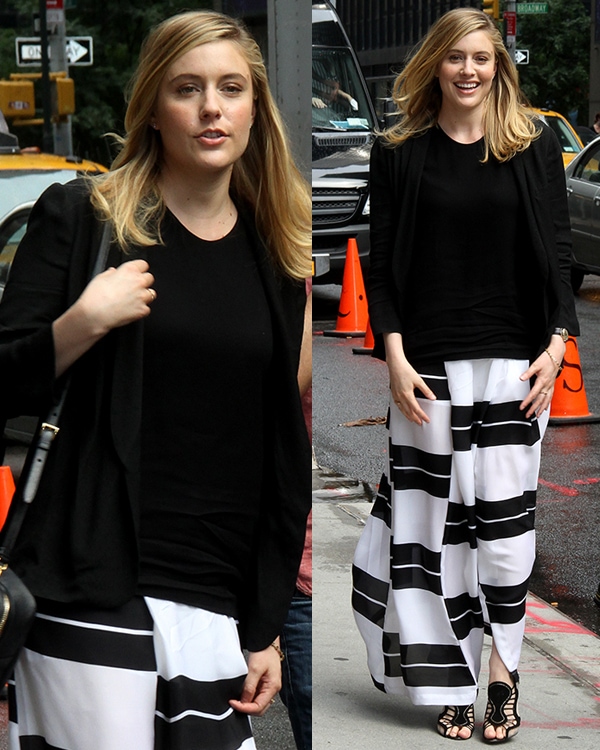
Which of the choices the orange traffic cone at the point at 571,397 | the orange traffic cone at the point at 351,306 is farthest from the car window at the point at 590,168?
the orange traffic cone at the point at 571,397

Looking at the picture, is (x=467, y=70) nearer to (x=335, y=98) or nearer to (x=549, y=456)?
(x=335, y=98)

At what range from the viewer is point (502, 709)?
368 cm

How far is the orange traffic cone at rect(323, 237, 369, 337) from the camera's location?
11805mm

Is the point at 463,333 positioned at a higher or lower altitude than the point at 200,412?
lower

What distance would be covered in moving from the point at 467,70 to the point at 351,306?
8.45m

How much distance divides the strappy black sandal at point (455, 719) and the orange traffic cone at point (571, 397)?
17.0 feet

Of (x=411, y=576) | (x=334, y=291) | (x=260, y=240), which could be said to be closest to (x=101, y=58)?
(x=260, y=240)

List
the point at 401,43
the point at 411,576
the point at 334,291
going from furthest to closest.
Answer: the point at 334,291, the point at 411,576, the point at 401,43

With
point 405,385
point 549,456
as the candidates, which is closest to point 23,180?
point 405,385

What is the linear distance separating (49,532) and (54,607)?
105mm

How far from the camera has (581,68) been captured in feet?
111

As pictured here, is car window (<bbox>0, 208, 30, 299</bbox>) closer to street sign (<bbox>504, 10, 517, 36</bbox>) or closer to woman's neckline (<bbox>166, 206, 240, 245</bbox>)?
woman's neckline (<bbox>166, 206, 240, 245</bbox>)

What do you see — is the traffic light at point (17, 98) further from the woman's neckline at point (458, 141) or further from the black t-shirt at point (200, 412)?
the black t-shirt at point (200, 412)

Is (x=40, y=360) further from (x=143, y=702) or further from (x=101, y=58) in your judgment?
(x=101, y=58)
